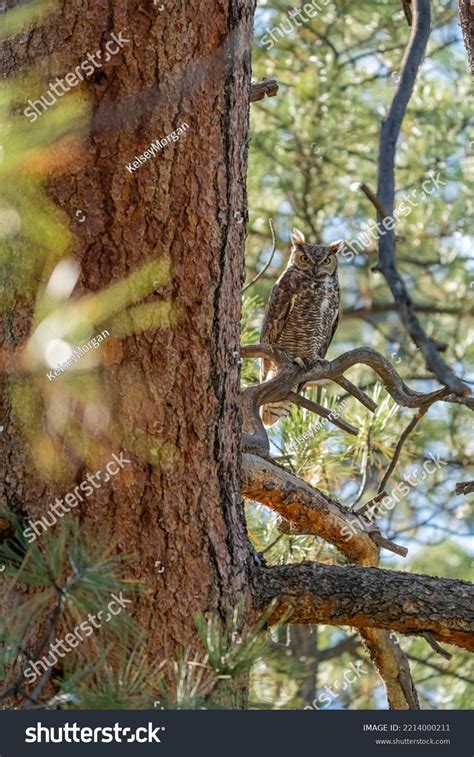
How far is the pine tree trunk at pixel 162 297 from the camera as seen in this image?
151 cm

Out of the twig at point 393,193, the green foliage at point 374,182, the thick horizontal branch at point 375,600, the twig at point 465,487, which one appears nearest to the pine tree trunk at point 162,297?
the thick horizontal branch at point 375,600

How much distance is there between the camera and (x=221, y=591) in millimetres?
1559

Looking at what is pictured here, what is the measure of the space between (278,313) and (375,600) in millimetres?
2609

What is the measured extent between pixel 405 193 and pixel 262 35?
922mm

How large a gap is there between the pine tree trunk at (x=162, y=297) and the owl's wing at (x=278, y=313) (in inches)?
98.3

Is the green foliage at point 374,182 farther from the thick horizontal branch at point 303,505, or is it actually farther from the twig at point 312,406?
the thick horizontal branch at point 303,505

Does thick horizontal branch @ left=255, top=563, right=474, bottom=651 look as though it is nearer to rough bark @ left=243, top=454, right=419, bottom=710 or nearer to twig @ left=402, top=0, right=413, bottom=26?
rough bark @ left=243, top=454, right=419, bottom=710

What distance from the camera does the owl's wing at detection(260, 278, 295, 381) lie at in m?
4.14

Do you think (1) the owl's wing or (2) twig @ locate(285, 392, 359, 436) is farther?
(1) the owl's wing

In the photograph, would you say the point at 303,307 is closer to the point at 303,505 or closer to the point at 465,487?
the point at 303,505

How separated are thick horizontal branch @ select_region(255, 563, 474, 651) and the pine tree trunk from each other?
2.8 inches

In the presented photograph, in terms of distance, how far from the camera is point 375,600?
1605 millimetres

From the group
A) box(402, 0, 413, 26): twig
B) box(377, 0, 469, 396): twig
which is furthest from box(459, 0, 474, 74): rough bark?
box(402, 0, 413, 26): twig
